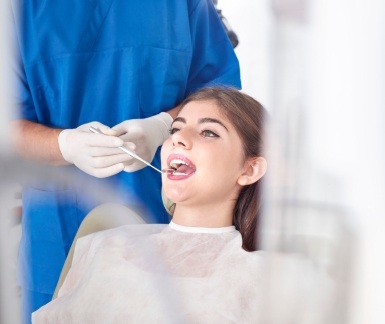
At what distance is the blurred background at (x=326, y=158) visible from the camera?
0.80m

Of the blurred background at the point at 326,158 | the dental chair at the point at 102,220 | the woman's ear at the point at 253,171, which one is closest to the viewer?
the blurred background at the point at 326,158

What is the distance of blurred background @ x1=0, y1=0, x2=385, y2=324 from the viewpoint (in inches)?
31.6

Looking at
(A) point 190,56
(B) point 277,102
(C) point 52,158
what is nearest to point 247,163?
(B) point 277,102

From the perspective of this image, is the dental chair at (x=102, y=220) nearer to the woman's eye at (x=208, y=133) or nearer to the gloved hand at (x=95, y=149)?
the gloved hand at (x=95, y=149)

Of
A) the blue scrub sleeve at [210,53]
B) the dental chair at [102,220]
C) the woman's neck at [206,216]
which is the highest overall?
the blue scrub sleeve at [210,53]

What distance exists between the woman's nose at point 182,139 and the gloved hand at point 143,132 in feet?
0.15

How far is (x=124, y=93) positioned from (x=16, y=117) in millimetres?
191

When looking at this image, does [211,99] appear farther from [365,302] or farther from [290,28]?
[365,302]

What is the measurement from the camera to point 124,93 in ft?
3.23

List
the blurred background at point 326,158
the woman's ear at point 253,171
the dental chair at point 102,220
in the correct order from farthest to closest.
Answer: the dental chair at point 102,220, the woman's ear at point 253,171, the blurred background at point 326,158

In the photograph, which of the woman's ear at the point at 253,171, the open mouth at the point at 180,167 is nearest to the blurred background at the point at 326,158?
the woman's ear at the point at 253,171

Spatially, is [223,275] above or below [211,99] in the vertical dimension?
below

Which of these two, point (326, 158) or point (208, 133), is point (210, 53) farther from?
point (326, 158)

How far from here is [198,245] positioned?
0.98m
